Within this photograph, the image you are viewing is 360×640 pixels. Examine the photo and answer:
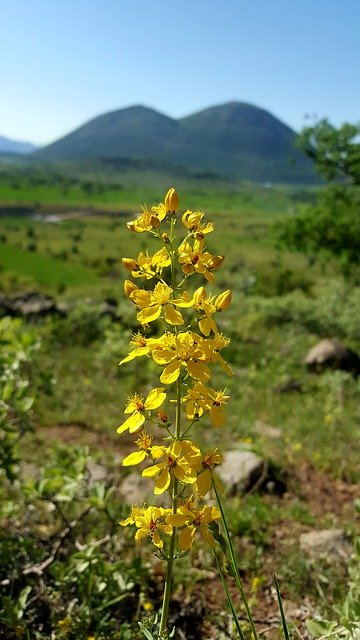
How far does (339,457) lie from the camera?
6637 mm

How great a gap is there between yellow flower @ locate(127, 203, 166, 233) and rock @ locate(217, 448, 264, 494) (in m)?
3.95

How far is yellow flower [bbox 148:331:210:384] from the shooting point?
78.4 inches

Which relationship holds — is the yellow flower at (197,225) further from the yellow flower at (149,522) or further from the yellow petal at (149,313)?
the yellow flower at (149,522)

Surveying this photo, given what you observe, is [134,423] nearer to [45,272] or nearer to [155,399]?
[155,399]

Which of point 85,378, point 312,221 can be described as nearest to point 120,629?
point 85,378

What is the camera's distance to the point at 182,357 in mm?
1998

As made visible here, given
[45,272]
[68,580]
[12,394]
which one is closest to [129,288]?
[68,580]

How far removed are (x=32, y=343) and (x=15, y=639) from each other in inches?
80.8

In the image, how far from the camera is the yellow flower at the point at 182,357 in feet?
6.54

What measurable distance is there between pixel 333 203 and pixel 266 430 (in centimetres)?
1140

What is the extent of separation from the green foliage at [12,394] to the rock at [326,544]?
2287 mm

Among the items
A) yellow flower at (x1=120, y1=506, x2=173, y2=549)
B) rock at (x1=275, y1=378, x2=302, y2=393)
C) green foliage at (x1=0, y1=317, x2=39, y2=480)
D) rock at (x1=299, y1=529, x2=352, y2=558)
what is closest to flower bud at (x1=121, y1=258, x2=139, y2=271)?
yellow flower at (x1=120, y1=506, x2=173, y2=549)

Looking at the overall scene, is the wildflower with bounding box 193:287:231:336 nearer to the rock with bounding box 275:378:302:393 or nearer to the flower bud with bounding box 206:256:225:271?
the flower bud with bounding box 206:256:225:271

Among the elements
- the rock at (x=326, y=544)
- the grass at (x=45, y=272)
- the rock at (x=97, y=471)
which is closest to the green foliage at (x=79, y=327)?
the rock at (x=97, y=471)
